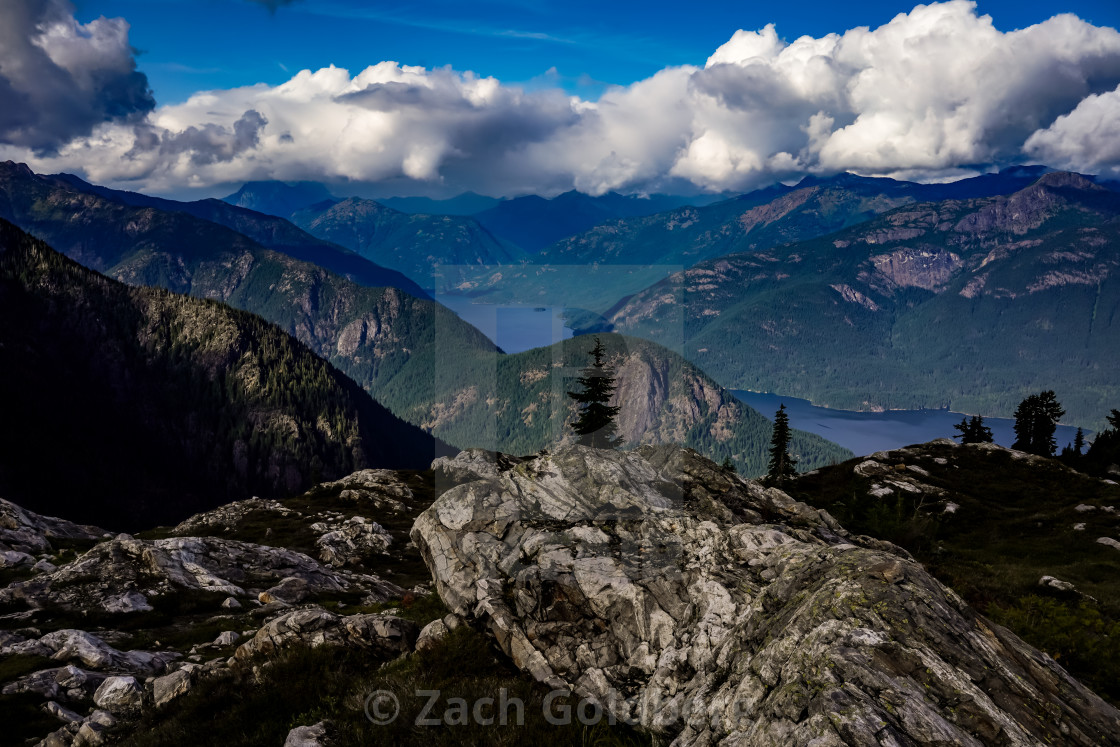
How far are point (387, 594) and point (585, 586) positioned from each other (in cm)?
3308

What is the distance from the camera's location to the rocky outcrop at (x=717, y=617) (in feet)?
27.7

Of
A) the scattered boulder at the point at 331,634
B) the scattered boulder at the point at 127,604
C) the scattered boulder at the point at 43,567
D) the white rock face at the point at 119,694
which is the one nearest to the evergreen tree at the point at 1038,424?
the scattered boulder at the point at 331,634

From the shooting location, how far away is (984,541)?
52.5 m

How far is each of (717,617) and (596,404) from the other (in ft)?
115

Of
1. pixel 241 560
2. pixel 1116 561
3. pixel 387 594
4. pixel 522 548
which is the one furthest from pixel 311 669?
pixel 1116 561

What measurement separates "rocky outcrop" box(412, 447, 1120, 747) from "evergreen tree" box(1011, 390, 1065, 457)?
12763 centimetres

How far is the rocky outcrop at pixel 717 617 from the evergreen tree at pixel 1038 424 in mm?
127626

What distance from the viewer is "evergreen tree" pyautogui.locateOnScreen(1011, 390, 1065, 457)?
365 ft

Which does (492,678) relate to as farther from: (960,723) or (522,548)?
(960,723)

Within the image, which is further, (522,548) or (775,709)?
(522,548)

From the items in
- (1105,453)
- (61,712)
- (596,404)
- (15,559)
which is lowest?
(15,559)

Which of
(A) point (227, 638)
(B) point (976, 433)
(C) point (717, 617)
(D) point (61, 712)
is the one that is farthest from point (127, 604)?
→ (B) point (976, 433)

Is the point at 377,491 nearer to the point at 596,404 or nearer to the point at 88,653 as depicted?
the point at 596,404

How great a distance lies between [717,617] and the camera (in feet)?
39.7
